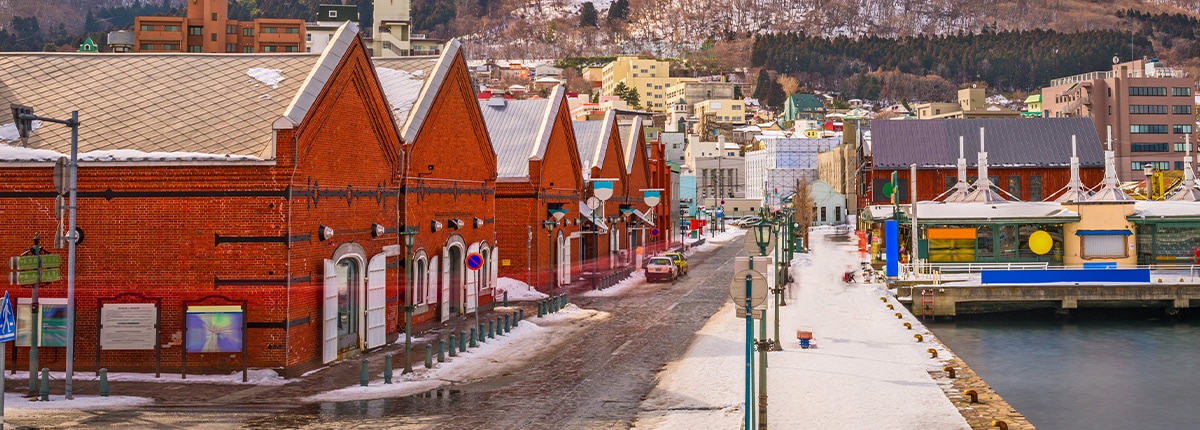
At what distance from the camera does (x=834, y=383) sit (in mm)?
24734

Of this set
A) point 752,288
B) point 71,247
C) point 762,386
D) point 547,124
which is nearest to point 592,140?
point 547,124

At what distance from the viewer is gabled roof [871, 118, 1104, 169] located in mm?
82938

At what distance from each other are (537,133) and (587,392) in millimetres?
31038

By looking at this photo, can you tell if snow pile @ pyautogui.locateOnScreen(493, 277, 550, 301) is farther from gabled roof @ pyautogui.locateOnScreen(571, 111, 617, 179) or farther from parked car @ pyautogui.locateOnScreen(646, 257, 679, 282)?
gabled roof @ pyautogui.locateOnScreen(571, 111, 617, 179)

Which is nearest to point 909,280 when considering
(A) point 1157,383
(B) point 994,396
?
(A) point 1157,383

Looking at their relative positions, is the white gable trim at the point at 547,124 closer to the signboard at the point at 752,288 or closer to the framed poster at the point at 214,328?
the framed poster at the point at 214,328

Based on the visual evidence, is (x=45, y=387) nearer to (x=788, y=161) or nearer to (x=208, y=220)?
(x=208, y=220)

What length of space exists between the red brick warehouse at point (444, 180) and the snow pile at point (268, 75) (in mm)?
4777

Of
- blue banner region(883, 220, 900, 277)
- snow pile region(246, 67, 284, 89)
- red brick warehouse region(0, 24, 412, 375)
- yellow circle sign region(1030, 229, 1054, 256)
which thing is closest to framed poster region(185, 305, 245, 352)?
red brick warehouse region(0, 24, 412, 375)

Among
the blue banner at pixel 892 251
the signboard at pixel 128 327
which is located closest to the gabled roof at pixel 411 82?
the signboard at pixel 128 327

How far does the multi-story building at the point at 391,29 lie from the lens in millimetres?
168000

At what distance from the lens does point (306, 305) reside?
26.8m

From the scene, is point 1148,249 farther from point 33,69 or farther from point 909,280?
point 33,69

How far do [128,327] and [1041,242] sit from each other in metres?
45.8
